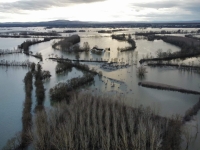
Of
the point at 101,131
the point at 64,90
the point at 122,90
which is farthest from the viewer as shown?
the point at 122,90

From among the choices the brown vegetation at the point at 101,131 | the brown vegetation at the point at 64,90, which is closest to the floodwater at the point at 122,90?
the brown vegetation at the point at 64,90

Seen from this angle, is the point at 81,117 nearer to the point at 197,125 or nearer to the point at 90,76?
the point at 197,125

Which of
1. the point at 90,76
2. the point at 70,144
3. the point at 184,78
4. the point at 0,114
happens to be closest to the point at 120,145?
the point at 70,144

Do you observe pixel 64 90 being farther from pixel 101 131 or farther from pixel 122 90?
pixel 101 131

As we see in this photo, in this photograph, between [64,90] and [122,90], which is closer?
[64,90]

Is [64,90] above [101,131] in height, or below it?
above

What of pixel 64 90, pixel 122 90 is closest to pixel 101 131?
pixel 64 90

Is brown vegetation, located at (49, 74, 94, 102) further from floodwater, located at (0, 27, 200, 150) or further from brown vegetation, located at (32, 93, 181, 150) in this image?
brown vegetation, located at (32, 93, 181, 150)

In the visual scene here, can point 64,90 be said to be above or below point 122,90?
above

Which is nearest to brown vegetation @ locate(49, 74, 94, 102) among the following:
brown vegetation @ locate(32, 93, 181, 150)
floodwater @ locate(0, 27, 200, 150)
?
floodwater @ locate(0, 27, 200, 150)

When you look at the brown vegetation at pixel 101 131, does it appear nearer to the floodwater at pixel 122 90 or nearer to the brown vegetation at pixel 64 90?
the floodwater at pixel 122 90

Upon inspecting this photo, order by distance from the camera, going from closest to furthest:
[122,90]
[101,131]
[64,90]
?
[101,131]
[64,90]
[122,90]
